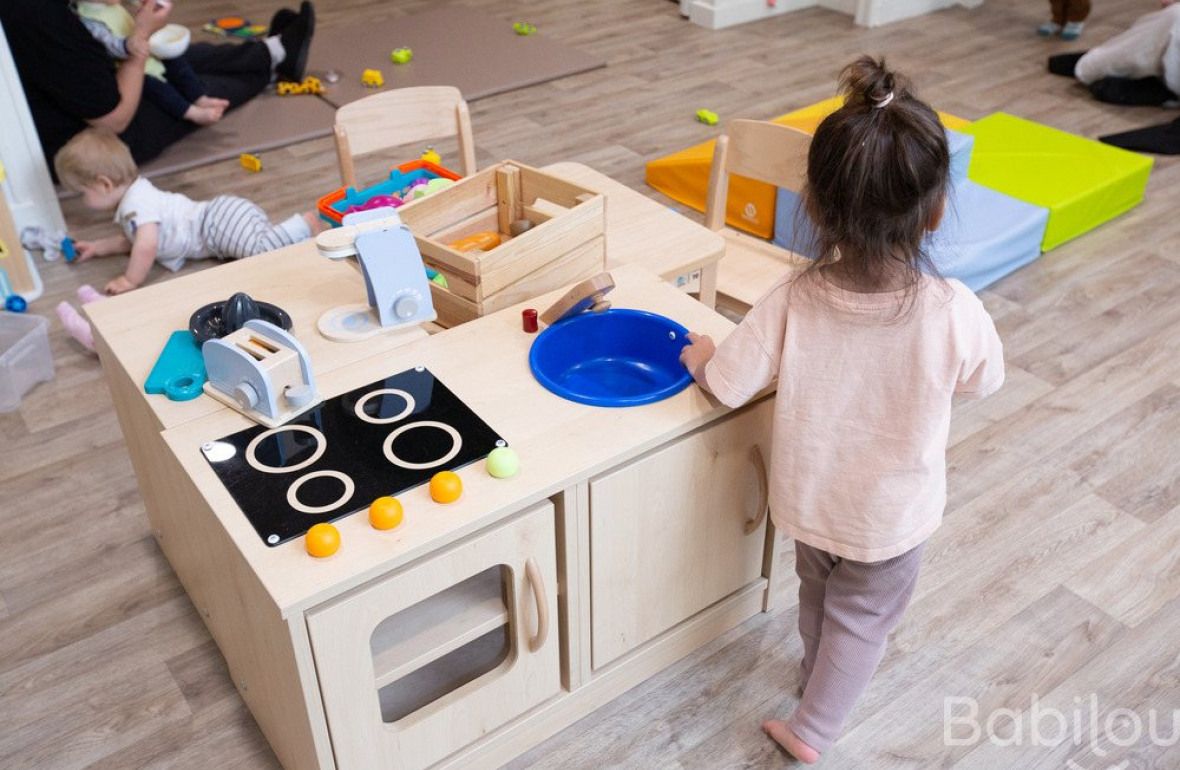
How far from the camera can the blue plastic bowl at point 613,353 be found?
1567mm

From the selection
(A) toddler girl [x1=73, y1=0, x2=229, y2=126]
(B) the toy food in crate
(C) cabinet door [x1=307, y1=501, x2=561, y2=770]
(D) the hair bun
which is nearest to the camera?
(D) the hair bun

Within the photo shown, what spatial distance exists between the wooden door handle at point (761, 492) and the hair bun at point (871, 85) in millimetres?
550

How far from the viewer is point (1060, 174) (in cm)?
306

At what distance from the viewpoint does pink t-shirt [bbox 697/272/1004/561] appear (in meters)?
1.27

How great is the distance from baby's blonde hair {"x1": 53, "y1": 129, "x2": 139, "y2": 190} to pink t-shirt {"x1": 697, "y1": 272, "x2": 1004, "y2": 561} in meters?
2.07

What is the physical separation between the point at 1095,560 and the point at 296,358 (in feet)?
4.72

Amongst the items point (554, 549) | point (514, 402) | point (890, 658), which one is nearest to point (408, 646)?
point (554, 549)

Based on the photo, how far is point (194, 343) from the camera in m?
1.57

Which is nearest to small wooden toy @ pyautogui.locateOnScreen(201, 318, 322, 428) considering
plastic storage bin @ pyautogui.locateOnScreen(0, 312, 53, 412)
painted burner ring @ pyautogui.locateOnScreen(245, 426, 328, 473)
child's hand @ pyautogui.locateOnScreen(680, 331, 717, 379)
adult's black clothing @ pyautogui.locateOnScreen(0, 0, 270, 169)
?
painted burner ring @ pyautogui.locateOnScreen(245, 426, 328, 473)

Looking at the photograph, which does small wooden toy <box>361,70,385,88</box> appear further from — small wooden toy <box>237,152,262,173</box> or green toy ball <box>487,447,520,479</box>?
green toy ball <box>487,447,520,479</box>

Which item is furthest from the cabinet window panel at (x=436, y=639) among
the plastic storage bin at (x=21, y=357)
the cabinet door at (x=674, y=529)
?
the plastic storage bin at (x=21, y=357)

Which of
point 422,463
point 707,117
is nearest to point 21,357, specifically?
point 422,463

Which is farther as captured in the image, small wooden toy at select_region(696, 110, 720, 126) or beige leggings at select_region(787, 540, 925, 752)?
small wooden toy at select_region(696, 110, 720, 126)

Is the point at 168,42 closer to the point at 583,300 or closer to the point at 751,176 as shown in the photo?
the point at 751,176
